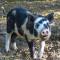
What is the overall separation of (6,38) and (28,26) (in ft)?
3.20

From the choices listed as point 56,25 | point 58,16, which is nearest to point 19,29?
point 56,25

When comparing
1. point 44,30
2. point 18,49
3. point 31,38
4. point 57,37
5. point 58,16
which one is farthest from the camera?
point 58,16

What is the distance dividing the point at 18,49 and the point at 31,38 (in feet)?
2.31

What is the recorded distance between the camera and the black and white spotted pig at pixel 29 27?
601 centimetres

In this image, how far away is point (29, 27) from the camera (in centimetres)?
631

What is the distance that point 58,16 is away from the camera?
979 centimetres

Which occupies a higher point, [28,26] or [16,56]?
[28,26]

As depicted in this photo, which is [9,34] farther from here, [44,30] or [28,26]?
[44,30]

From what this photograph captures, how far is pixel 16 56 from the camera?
6449mm

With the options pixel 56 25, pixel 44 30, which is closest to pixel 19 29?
pixel 44 30

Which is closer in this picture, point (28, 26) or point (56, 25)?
point (28, 26)

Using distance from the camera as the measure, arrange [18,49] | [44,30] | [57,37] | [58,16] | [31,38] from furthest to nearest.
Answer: [58,16] < [57,37] < [18,49] < [31,38] < [44,30]

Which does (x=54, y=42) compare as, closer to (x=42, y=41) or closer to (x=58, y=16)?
(x=42, y=41)

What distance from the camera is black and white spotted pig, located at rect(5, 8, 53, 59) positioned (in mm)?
6012
